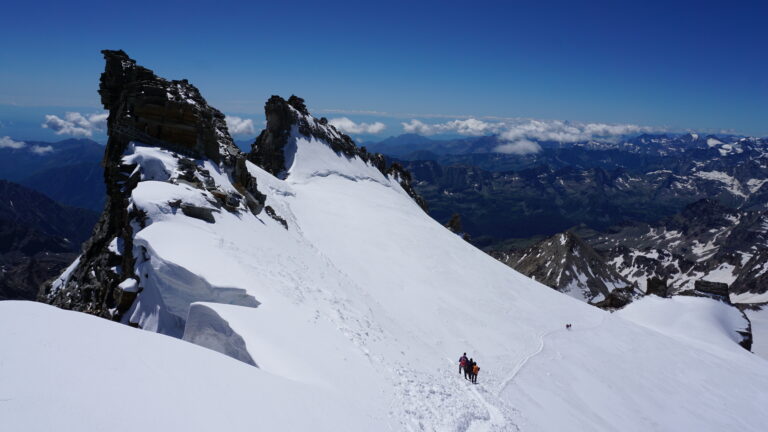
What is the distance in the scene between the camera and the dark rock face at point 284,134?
7031 cm

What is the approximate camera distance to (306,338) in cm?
1655

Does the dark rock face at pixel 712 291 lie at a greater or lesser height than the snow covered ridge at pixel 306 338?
lesser

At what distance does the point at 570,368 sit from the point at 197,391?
29.9 metres

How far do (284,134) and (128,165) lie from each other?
154ft

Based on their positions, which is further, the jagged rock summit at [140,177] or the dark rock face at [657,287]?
the dark rock face at [657,287]

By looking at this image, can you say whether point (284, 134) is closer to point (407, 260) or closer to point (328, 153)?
point (328, 153)

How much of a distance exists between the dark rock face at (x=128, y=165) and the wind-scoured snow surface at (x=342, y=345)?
1.46 meters

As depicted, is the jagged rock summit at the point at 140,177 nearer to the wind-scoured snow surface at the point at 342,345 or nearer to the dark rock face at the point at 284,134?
the wind-scoured snow surface at the point at 342,345

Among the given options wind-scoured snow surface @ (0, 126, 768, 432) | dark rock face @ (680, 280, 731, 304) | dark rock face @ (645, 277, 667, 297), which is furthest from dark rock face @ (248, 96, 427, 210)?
dark rock face @ (645, 277, 667, 297)

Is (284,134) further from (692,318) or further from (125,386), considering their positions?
(692,318)

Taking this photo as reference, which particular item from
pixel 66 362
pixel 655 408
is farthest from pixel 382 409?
pixel 655 408

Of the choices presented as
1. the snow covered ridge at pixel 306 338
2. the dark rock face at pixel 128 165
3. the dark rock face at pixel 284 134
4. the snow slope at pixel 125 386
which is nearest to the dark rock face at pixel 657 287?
the snow covered ridge at pixel 306 338

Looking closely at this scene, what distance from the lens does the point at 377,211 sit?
2261 inches

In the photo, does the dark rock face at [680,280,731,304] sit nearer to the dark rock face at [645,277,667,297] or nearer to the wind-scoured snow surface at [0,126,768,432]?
the dark rock face at [645,277,667,297]
